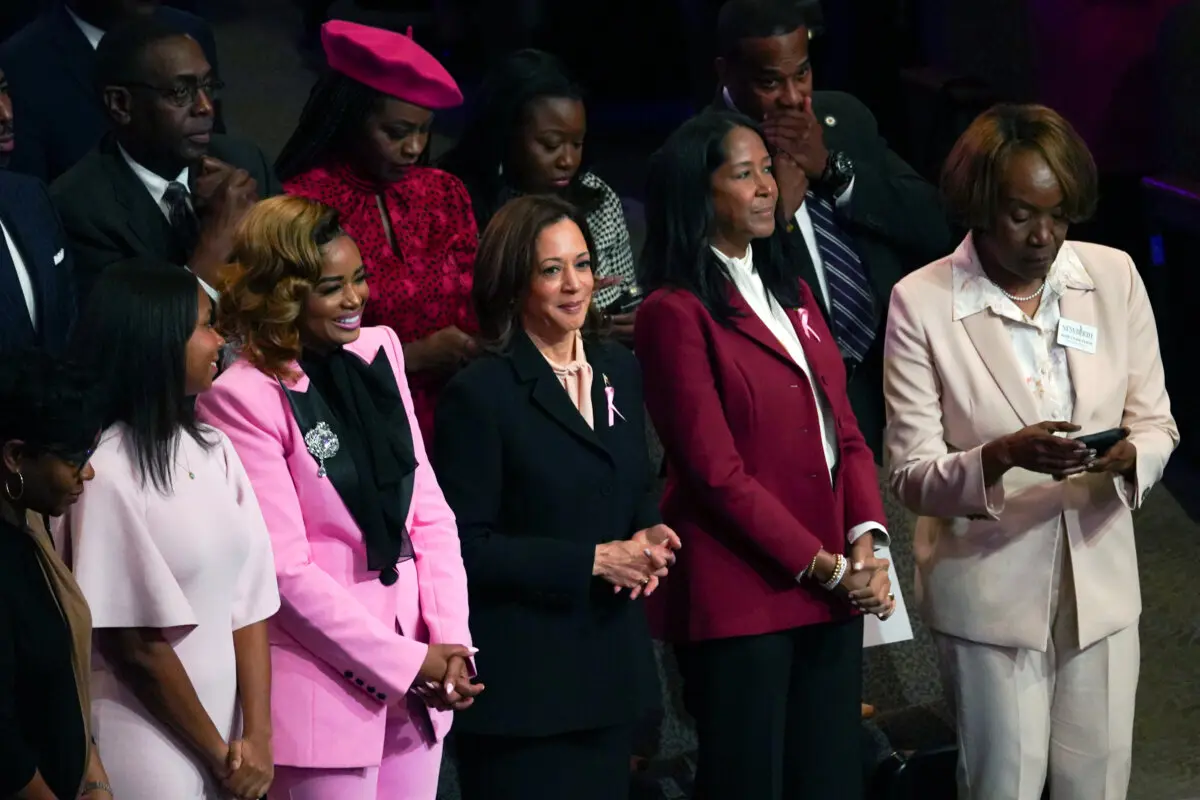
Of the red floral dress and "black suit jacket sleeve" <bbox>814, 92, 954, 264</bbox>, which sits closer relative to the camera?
the red floral dress

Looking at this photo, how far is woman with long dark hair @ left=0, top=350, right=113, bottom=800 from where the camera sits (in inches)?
90.9

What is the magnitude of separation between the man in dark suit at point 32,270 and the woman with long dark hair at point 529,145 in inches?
36.8

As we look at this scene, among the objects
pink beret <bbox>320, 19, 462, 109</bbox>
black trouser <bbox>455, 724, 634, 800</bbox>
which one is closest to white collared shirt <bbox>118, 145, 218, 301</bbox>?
pink beret <bbox>320, 19, 462, 109</bbox>

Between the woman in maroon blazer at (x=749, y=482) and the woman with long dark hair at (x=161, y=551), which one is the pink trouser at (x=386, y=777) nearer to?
the woman with long dark hair at (x=161, y=551)

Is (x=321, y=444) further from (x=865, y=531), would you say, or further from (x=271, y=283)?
(x=865, y=531)

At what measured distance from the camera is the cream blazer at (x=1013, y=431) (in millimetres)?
3400

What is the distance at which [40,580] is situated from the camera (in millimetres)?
2357

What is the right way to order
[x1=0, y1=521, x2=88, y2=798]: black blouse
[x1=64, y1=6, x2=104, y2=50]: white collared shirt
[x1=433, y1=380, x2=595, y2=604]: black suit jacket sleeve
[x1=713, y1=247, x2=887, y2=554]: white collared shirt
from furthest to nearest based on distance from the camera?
[x1=64, y1=6, x2=104, y2=50]: white collared shirt < [x1=713, y1=247, x2=887, y2=554]: white collared shirt < [x1=433, y1=380, x2=595, y2=604]: black suit jacket sleeve < [x1=0, y1=521, x2=88, y2=798]: black blouse

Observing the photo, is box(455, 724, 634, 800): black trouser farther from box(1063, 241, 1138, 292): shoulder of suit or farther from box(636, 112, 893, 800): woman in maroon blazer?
box(1063, 241, 1138, 292): shoulder of suit

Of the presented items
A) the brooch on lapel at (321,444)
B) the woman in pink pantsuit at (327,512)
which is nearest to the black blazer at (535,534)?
the woman in pink pantsuit at (327,512)

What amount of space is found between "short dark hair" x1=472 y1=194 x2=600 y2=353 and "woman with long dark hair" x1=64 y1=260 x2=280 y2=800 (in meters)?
0.60

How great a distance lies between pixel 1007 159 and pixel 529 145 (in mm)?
996

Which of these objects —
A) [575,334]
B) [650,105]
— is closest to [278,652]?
[575,334]

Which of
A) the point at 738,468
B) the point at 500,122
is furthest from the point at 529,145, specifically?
the point at 738,468
